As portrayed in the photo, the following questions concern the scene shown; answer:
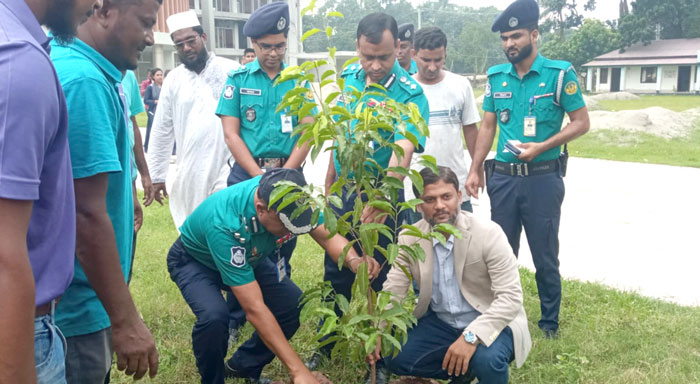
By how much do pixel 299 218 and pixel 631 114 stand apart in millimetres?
15666

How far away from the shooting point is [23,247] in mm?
1293

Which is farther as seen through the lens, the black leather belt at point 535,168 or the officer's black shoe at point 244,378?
the black leather belt at point 535,168

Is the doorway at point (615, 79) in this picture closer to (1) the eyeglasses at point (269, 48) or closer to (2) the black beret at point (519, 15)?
(2) the black beret at point (519, 15)

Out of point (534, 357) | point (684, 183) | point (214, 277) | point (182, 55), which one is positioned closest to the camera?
point (214, 277)

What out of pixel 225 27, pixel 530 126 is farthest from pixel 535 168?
pixel 225 27

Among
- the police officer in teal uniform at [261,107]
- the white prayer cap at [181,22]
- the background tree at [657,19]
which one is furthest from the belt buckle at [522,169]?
the background tree at [657,19]

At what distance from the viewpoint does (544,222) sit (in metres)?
4.19

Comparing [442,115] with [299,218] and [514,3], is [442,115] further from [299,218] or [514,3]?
[299,218]

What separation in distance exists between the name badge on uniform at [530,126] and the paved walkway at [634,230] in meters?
1.66

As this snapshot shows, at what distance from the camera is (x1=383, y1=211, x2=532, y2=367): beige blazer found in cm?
322

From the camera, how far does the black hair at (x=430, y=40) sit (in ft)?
16.0

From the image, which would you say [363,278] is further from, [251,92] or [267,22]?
[267,22]

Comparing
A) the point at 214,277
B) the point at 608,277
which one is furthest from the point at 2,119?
the point at 608,277

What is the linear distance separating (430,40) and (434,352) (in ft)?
8.03
